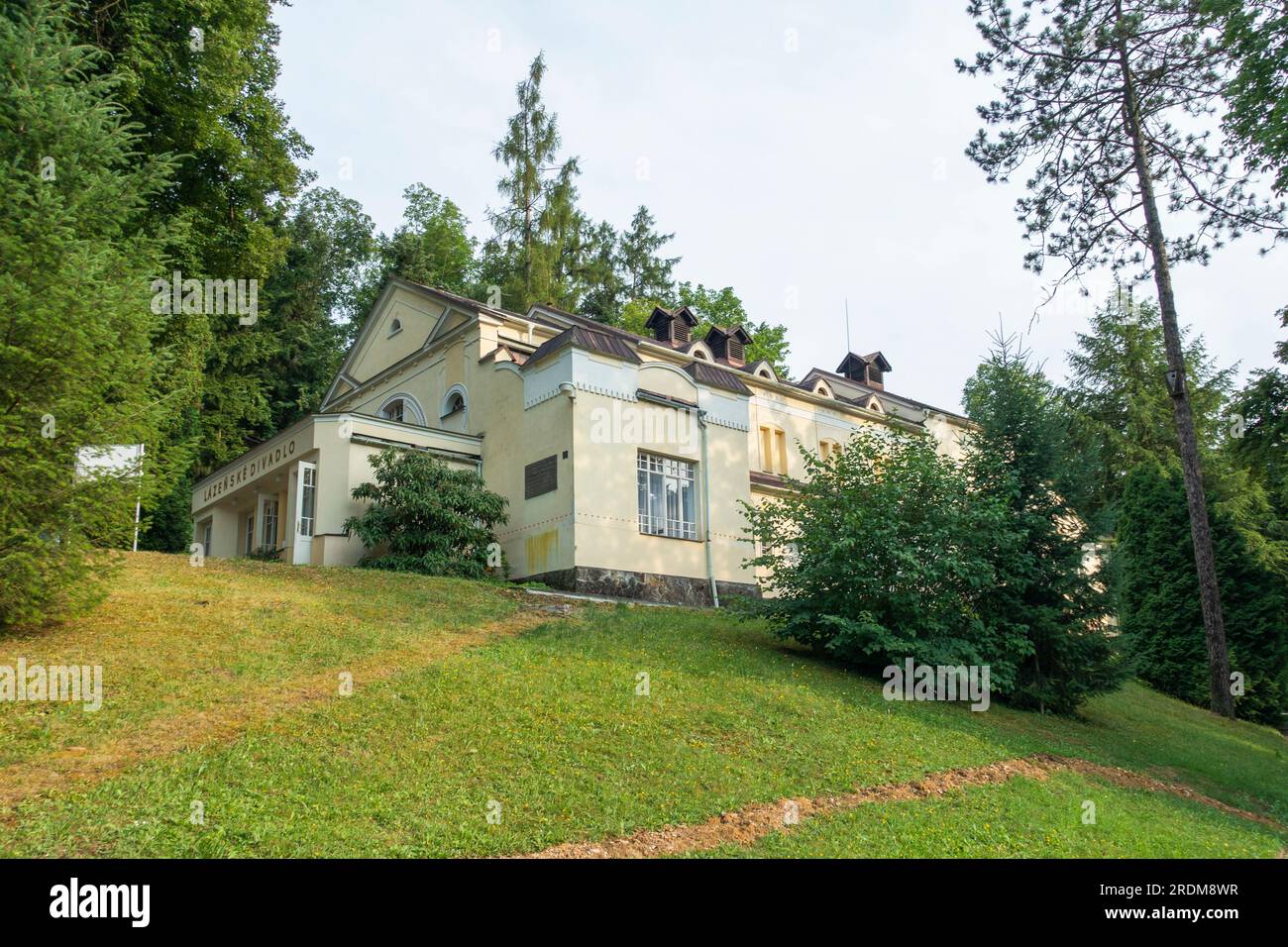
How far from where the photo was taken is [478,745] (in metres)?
8.93

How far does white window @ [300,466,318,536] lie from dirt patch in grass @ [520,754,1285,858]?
15.1m

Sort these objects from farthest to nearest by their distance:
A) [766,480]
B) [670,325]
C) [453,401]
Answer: [670,325] → [766,480] → [453,401]

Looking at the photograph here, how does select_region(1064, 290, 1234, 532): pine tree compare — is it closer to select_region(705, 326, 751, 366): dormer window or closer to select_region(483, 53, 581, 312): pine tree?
select_region(705, 326, 751, 366): dormer window

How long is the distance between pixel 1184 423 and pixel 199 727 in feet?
66.1

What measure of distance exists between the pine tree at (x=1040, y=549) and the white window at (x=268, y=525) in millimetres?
17597

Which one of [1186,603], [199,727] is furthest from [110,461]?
[1186,603]

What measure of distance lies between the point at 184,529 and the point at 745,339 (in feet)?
69.1

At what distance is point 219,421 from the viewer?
35688mm

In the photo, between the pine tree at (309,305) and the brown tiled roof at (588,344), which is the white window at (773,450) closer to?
the brown tiled roof at (588,344)
